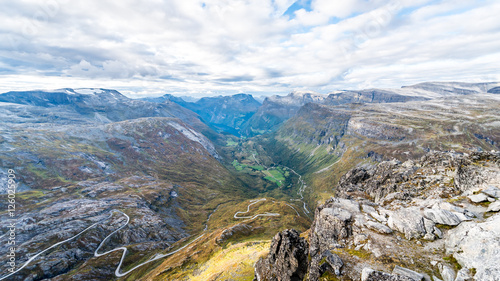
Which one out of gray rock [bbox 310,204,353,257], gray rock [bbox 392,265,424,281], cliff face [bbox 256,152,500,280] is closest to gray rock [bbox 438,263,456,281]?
cliff face [bbox 256,152,500,280]

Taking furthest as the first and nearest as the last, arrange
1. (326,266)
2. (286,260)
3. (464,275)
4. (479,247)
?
(286,260), (326,266), (479,247), (464,275)

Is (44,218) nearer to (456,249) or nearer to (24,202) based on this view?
(24,202)

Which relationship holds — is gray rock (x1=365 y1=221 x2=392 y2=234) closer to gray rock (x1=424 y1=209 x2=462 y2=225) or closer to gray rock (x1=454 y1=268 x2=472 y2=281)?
gray rock (x1=424 y1=209 x2=462 y2=225)

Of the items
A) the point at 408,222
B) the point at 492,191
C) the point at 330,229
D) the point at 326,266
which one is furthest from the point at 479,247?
the point at 330,229

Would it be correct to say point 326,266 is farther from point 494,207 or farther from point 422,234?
point 494,207

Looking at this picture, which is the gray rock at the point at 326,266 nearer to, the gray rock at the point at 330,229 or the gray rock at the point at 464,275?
the gray rock at the point at 330,229
